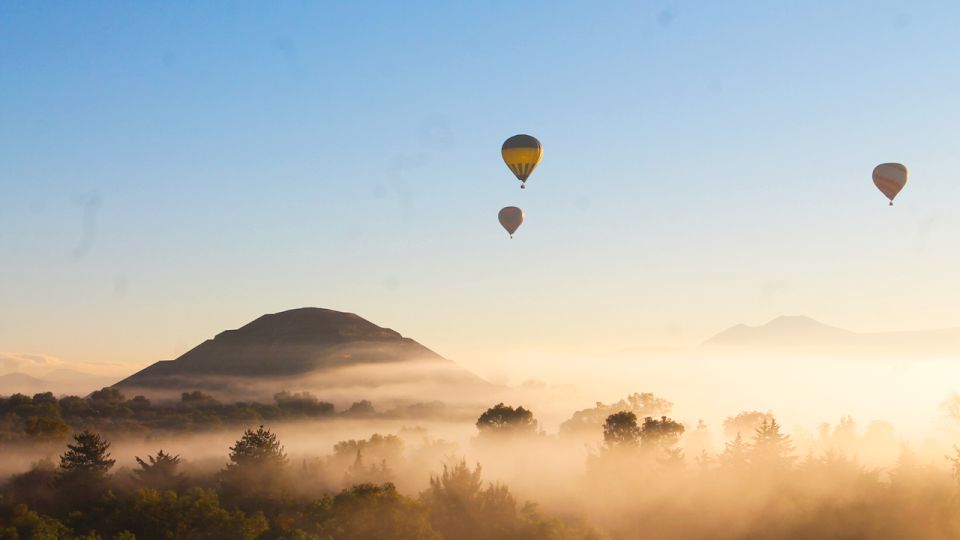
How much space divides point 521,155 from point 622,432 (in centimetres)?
5684

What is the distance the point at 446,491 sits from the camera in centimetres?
13338

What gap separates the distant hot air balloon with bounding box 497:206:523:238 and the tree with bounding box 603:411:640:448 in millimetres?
38534

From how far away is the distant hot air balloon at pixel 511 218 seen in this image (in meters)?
175

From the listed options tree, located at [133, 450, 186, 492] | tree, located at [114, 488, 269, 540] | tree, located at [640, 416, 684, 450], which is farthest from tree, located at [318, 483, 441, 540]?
tree, located at [640, 416, 684, 450]

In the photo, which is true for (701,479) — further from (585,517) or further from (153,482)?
(153,482)

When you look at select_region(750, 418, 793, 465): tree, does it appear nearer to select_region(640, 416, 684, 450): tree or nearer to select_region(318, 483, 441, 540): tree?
select_region(640, 416, 684, 450): tree

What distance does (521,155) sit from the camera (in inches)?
6156

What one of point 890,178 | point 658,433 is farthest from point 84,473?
point 890,178

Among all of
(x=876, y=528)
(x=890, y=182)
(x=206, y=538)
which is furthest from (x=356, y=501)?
(x=890, y=182)

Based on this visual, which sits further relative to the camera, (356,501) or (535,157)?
(535,157)

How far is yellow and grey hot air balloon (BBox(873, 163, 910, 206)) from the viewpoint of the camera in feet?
519

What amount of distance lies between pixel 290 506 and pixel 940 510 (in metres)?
88.8

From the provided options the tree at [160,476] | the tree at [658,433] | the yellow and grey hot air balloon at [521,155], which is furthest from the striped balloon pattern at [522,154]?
the tree at [160,476]

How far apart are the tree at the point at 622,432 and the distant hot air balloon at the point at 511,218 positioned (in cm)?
3853
